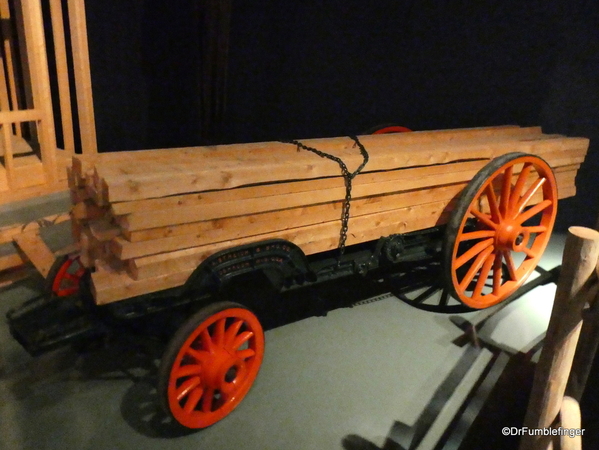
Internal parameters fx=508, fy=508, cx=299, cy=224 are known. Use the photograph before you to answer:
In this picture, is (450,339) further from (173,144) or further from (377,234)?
(173,144)

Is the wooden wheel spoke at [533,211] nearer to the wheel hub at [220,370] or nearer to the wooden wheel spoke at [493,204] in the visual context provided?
the wooden wheel spoke at [493,204]

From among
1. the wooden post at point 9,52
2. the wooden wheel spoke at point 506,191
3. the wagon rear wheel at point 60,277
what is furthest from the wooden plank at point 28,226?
the wooden wheel spoke at point 506,191

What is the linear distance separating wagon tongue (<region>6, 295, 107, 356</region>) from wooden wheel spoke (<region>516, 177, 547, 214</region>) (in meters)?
2.33

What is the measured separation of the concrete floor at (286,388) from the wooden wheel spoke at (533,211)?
63 centimetres

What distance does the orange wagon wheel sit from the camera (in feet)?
8.80

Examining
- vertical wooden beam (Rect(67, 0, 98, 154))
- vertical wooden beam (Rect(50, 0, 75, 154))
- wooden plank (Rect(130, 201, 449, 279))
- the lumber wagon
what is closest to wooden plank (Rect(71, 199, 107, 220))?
the lumber wagon

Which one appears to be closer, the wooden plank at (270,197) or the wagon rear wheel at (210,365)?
the wooden plank at (270,197)

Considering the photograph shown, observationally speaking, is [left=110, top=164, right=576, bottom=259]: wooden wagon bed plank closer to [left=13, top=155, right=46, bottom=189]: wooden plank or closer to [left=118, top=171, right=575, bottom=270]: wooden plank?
[left=118, top=171, right=575, bottom=270]: wooden plank

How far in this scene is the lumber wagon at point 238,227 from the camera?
1.94 meters

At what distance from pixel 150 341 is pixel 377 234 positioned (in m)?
1.30

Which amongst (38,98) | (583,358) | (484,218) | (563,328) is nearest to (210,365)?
(563,328)

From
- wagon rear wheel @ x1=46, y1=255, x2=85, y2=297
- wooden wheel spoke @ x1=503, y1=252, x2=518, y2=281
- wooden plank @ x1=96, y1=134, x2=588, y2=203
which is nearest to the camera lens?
wooden plank @ x1=96, y1=134, x2=588, y2=203

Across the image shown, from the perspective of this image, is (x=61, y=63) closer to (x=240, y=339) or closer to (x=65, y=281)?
(x=65, y=281)

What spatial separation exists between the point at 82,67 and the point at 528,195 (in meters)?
2.88
